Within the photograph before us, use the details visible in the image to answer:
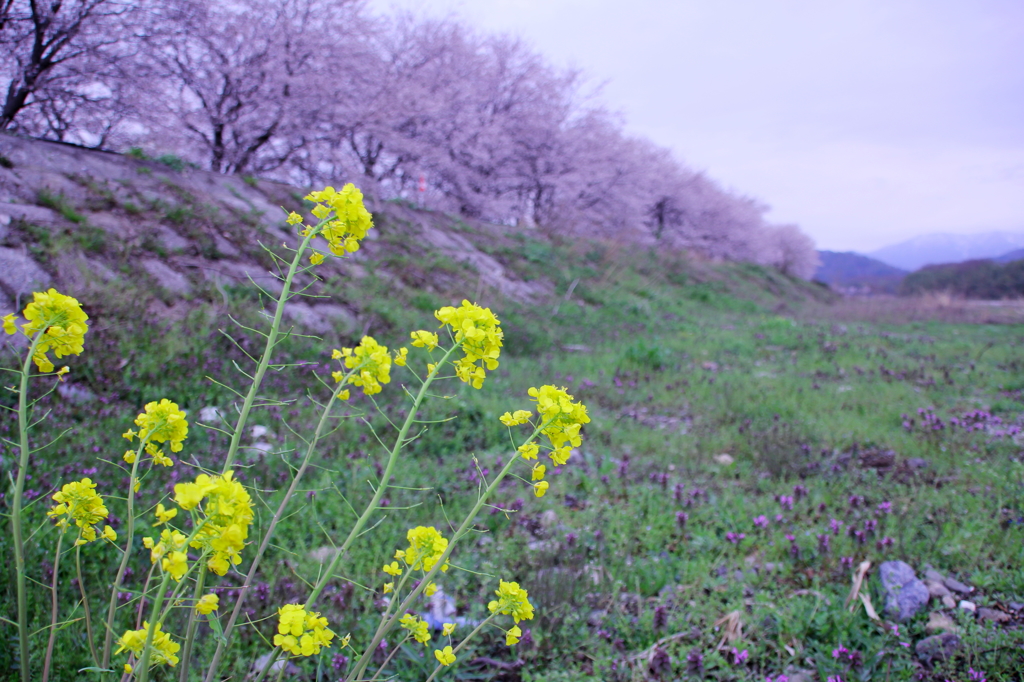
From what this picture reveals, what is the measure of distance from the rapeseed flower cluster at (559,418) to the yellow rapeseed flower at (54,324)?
1.03 meters

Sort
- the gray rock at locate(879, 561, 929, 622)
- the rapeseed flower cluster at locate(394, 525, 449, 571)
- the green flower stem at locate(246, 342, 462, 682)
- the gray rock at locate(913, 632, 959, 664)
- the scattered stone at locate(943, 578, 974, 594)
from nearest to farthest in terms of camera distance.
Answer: the green flower stem at locate(246, 342, 462, 682) < the rapeseed flower cluster at locate(394, 525, 449, 571) < the gray rock at locate(913, 632, 959, 664) < the gray rock at locate(879, 561, 929, 622) < the scattered stone at locate(943, 578, 974, 594)

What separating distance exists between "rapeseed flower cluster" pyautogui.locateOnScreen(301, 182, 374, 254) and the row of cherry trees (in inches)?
354

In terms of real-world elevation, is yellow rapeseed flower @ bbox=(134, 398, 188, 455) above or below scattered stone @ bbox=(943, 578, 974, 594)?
above

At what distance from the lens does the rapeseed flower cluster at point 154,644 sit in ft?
3.71

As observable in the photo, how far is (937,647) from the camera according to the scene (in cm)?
223

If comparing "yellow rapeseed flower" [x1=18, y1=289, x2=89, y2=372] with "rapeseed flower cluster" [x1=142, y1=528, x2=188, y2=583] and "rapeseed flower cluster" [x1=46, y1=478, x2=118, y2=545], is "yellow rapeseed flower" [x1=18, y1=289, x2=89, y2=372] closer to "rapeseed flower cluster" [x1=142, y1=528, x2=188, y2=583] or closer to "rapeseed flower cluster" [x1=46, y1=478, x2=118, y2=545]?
"rapeseed flower cluster" [x1=46, y1=478, x2=118, y2=545]

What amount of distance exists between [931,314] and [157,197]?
833 inches

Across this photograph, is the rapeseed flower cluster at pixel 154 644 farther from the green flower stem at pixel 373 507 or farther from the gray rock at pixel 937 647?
the gray rock at pixel 937 647

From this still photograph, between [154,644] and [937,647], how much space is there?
9.03ft

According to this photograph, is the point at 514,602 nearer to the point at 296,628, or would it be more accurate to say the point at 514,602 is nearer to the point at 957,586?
the point at 296,628

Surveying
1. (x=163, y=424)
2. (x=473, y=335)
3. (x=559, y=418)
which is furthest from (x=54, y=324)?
(x=559, y=418)

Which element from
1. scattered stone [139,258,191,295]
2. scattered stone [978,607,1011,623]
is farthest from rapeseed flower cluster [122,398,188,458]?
Result: scattered stone [139,258,191,295]

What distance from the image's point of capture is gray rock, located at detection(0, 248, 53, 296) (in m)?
4.75

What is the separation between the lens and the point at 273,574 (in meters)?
2.59
